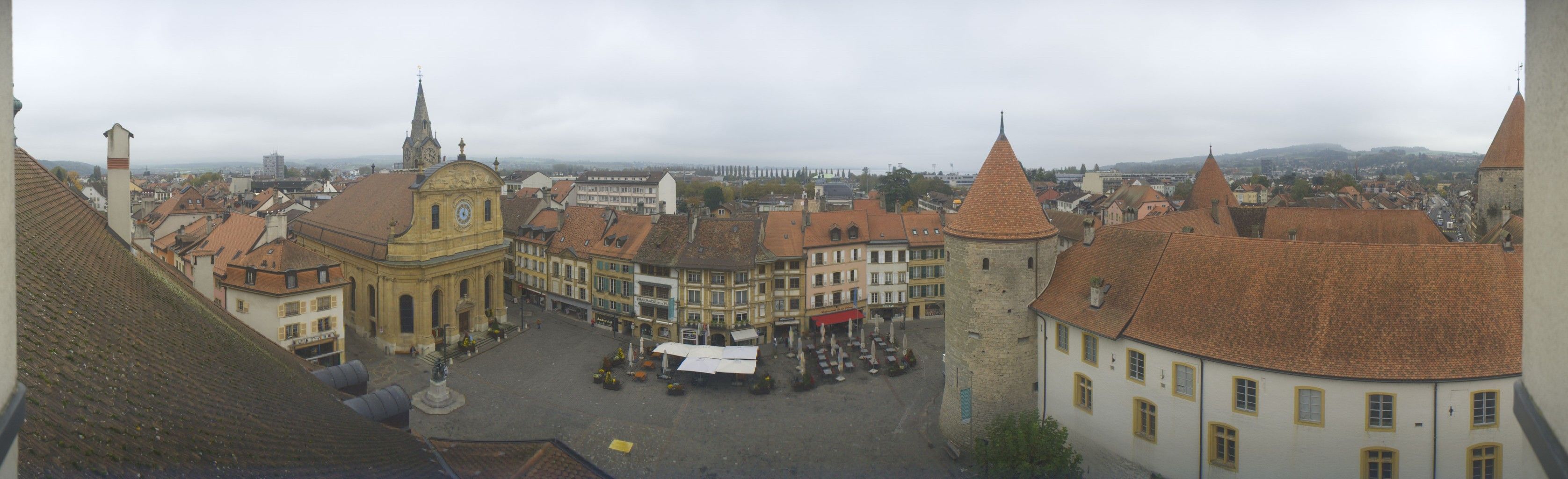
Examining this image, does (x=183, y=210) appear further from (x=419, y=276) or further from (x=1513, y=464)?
(x=1513, y=464)

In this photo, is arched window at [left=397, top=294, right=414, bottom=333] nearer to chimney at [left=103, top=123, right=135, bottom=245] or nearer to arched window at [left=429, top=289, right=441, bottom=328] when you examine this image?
arched window at [left=429, top=289, right=441, bottom=328]

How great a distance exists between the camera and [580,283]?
151 feet

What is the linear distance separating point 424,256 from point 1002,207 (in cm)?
2981

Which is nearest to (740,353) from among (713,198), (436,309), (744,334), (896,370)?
(744,334)

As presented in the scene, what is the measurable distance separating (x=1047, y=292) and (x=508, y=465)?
18.8 meters

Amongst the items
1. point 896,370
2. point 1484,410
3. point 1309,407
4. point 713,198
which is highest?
point 713,198

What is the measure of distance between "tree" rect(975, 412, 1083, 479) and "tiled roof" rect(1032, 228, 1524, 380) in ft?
11.1

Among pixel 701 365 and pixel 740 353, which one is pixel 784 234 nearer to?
pixel 740 353

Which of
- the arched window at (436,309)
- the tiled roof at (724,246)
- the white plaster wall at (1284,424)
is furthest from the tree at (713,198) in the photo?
the white plaster wall at (1284,424)

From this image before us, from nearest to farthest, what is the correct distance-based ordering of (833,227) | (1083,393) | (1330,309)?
(1330,309) < (1083,393) < (833,227)

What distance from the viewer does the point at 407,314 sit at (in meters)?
39.7

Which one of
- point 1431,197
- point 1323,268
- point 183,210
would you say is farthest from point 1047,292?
point 1431,197

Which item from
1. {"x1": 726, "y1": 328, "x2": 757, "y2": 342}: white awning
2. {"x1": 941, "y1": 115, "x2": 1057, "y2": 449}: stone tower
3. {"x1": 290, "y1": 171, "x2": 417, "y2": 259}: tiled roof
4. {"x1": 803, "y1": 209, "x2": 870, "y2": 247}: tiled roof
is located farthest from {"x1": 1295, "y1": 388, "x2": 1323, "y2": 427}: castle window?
{"x1": 290, "y1": 171, "x2": 417, "y2": 259}: tiled roof

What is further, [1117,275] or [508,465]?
[1117,275]
